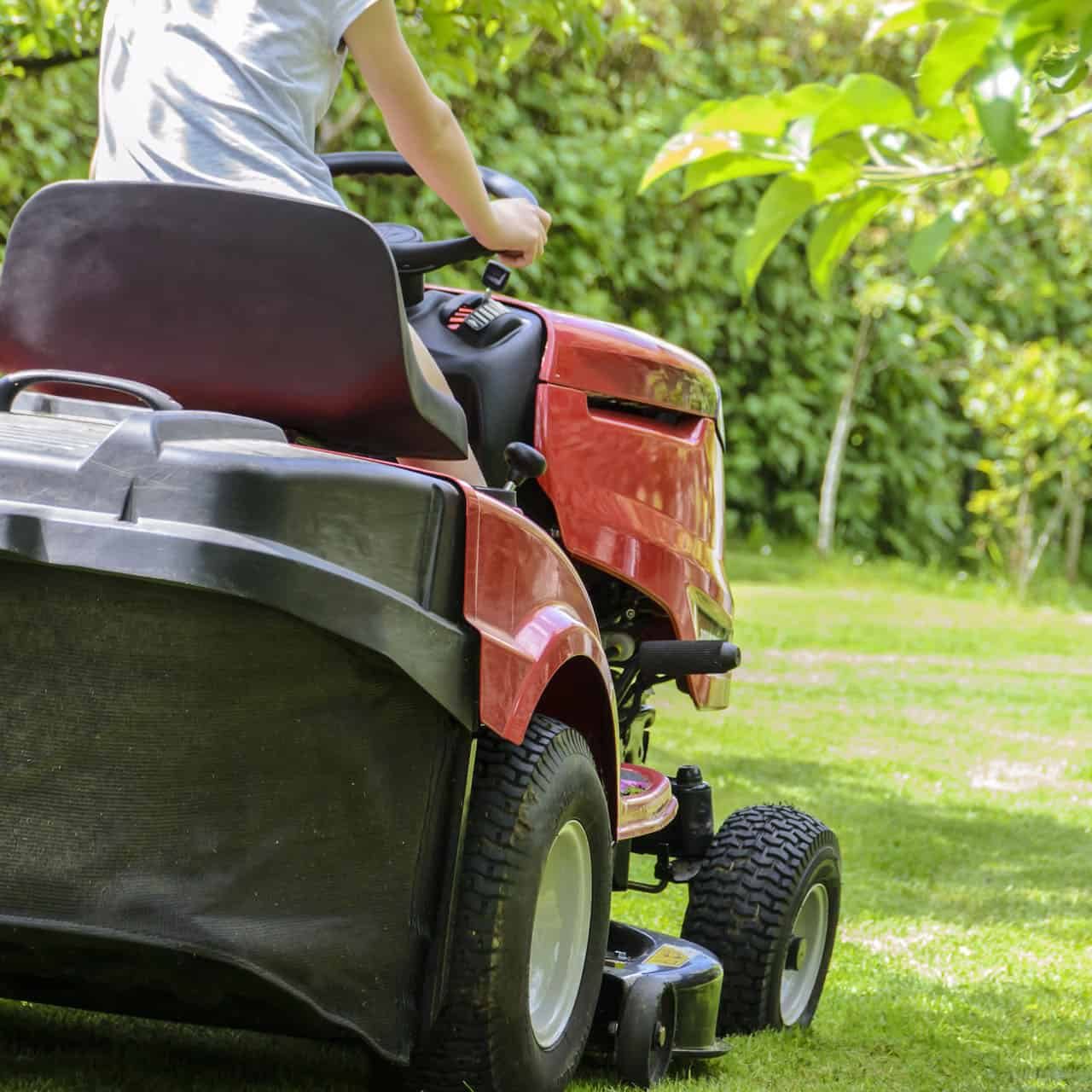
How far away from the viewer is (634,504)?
2893 mm

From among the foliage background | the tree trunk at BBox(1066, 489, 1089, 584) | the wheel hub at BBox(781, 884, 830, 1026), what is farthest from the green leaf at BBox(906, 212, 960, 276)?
the tree trunk at BBox(1066, 489, 1089, 584)

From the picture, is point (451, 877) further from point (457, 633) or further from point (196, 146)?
point (196, 146)

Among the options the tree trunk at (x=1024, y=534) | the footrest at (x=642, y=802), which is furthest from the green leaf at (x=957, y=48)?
the tree trunk at (x=1024, y=534)

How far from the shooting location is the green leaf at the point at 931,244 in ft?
5.26

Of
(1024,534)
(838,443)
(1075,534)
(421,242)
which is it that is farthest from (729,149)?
(1075,534)

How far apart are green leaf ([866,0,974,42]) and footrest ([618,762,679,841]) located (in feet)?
4.93

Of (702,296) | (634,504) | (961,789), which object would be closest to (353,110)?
(961,789)

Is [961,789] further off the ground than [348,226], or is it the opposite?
[348,226]

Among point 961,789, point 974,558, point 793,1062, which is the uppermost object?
point 793,1062

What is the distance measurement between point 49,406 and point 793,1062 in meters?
1.53

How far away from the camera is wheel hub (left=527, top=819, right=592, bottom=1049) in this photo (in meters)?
2.30

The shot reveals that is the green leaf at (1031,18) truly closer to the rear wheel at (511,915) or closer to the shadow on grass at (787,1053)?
the rear wheel at (511,915)

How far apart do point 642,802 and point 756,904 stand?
30 centimetres

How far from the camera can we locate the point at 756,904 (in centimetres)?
296
